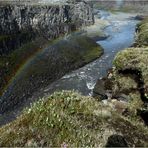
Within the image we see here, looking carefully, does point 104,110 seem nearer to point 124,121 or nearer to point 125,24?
point 124,121

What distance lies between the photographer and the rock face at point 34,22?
81562 millimetres

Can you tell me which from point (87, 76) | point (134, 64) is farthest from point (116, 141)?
point (87, 76)

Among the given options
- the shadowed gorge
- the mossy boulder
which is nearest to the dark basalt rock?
the shadowed gorge

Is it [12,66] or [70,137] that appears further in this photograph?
[12,66]

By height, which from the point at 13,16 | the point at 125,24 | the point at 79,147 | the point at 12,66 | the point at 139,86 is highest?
the point at 79,147

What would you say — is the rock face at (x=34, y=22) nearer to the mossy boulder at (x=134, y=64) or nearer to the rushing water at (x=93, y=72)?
the rushing water at (x=93, y=72)

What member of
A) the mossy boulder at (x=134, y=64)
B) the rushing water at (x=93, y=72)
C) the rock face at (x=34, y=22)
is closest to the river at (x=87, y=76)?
the rushing water at (x=93, y=72)

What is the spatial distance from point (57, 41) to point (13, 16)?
18706 mm

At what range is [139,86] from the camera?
25609 mm

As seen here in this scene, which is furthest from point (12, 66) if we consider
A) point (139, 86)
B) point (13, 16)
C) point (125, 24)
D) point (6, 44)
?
point (125, 24)

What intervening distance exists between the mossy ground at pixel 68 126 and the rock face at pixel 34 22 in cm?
6314

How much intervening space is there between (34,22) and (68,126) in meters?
90.3

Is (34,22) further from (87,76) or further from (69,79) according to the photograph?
(87,76)

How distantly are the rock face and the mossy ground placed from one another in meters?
63.1
